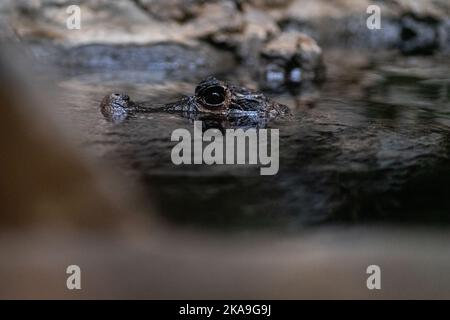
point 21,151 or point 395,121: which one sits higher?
point 395,121

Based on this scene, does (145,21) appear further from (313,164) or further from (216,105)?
(313,164)

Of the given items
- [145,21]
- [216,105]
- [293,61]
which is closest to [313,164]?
[216,105]

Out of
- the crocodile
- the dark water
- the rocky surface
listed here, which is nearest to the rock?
the rocky surface

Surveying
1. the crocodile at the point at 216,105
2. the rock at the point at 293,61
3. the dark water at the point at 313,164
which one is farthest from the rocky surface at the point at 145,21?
the crocodile at the point at 216,105

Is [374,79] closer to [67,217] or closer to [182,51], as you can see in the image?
[182,51]

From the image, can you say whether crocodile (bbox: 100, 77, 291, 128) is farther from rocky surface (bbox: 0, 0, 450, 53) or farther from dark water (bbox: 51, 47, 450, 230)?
rocky surface (bbox: 0, 0, 450, 53)

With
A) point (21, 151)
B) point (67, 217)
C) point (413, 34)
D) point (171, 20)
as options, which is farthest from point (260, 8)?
point (67, 217)

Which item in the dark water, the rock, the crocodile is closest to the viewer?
the dark water

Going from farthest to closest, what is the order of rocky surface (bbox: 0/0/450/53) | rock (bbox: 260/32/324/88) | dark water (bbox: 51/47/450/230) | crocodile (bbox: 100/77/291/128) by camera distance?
1. rocky surface (bbox: 0/0/450/53)
2. rock (bbox: 260/32/324/88)
3. crocodile (bbox: 100/77/291/128)
4. dark water (bbox: 51/47/450/230)
